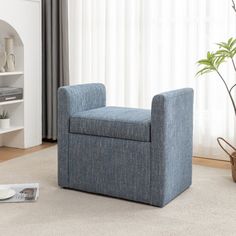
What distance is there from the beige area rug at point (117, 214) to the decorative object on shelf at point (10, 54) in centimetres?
123

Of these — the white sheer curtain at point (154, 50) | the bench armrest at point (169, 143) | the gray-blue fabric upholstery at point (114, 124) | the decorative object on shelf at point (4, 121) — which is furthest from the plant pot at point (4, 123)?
the bench armrest at point (169, 143)

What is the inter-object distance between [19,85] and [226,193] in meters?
2.20

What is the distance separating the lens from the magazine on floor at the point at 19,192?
2.89 metres

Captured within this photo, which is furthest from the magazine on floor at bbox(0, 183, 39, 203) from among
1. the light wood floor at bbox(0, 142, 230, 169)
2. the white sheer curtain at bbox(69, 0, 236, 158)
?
the white sheer curtain at bbox(69, 0, 236, 158)

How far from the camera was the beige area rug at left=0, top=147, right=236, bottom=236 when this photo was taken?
2.44 m

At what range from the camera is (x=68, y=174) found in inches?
122

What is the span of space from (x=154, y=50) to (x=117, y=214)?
193 cm

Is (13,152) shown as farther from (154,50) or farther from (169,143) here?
(169,143)

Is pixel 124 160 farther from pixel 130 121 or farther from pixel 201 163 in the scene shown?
pixel 201 163

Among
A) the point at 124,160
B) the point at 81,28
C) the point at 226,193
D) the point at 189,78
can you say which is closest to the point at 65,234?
the point at 124,160

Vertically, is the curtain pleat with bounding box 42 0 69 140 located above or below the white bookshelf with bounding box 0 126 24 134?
above

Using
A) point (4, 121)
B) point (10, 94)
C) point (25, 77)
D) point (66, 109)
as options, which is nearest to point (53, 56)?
point (25, 77)

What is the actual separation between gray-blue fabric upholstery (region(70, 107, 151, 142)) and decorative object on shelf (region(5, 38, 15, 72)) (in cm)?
139

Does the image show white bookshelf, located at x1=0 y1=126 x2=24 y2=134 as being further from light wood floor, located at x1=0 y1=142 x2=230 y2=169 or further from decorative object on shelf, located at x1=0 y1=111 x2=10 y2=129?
light wood floor, located at x1=0 y1=142 x2=230 y2=169
